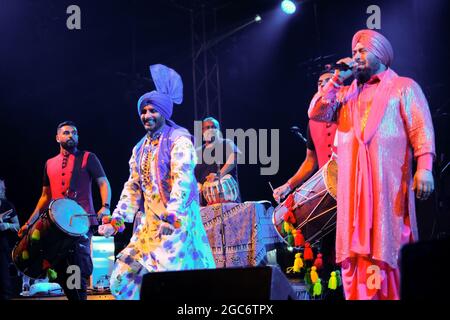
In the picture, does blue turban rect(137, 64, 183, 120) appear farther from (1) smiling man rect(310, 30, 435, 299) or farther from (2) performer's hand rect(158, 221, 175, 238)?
(1) smiling man rect(310, 30, 435, 299)

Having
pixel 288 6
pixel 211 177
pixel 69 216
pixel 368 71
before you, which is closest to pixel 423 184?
pixel 368 71

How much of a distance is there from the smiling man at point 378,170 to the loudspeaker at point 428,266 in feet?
7.65

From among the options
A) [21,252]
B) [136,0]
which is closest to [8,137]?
[136,0]

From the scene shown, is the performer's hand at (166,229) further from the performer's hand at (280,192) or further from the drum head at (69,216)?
the drum head at (69,216)

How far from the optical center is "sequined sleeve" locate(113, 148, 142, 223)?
5.03 m

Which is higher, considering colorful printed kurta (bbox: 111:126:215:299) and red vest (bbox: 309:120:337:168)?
red vest (bbox: 309:120:337:168)

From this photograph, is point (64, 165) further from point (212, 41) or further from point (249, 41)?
point (249, 41)

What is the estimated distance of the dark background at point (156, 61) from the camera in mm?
9023

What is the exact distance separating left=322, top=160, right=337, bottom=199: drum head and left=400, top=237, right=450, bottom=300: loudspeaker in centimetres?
Answer: 318

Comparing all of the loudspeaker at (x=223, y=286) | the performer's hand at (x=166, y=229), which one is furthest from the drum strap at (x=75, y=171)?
the loudspeaker at (x=223, y=286)

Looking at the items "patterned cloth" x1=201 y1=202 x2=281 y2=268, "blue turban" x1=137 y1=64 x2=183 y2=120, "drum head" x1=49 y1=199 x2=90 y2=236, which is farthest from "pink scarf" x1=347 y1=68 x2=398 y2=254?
"patterned cloth" x1=201 y1=202 x2=281 y2=268

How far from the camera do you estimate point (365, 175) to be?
4141 mm

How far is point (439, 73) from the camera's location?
8.69 metres

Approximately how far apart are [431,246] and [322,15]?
913 cm
